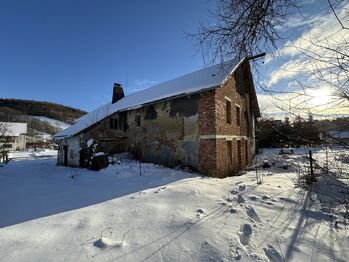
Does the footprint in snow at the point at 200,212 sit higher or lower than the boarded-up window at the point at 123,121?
lower

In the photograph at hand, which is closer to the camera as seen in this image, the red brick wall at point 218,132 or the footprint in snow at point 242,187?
the footprint in snow at point 242,187

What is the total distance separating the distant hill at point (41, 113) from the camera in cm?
8262

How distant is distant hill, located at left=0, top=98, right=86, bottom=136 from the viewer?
82.6m

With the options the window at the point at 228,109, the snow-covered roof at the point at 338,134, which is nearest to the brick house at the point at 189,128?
the window at the point at 228,109

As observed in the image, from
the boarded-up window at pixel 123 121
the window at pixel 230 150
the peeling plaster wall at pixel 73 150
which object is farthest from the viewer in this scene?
the boarded-up window at pixel 123 121

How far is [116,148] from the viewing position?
1591 cm

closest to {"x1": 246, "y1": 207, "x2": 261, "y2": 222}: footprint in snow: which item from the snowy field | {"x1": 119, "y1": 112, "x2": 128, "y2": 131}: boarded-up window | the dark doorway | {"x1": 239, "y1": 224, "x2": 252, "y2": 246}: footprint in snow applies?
the snowy field

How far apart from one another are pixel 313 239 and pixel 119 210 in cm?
376

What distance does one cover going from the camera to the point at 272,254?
3.31 m

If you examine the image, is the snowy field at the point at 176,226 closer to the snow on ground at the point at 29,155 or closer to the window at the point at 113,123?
the window at the point at 113,123

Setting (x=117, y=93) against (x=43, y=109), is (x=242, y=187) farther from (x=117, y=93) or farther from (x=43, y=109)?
(x=43, y=109)

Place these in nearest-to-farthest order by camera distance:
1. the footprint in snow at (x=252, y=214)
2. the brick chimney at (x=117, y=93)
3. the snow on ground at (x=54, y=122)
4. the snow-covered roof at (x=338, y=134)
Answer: the snow-covered roof at (x=338, y=134)
the footprint in snow at (x=252, y=214)
the brick chimney at (x=117, y=93)
the snow on ground at (x=54, y=122)

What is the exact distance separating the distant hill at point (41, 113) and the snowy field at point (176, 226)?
84.8 metres

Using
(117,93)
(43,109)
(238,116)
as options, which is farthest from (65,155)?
(43,109)
